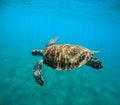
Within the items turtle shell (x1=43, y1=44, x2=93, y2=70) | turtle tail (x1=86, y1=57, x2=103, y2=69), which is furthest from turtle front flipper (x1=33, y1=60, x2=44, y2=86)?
turtle tail (x1=86, y1=57, x2=103, y2=69)

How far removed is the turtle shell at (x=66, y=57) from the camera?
18.5 ft

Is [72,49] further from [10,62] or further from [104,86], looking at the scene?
[10,62]

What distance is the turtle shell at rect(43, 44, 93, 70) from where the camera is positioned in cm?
564

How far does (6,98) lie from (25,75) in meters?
3.15

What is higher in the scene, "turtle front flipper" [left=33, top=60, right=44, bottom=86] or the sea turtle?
the sea turtle

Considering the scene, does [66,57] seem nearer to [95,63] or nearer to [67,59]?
[67,59]

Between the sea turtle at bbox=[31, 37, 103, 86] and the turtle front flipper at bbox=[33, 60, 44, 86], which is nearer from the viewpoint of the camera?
the turtle front flipper at bbox=[33, 60, 44, 86]

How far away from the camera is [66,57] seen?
5.68m

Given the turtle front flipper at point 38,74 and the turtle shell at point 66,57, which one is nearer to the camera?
the turtle front flipper at point 38,74

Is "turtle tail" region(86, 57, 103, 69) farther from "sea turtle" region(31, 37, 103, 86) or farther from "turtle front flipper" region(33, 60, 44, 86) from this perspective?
"turtle front flipper" region(33, 60, 44, 86)

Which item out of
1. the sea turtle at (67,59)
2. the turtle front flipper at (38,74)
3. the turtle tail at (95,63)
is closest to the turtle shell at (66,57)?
the sea turtle at (67,59)

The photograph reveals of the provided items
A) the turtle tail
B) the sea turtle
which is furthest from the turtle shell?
the turtle tail

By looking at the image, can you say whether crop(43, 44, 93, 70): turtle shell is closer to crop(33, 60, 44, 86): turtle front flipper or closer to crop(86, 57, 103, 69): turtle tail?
crop(86, 57, 103, 69): turtle tail

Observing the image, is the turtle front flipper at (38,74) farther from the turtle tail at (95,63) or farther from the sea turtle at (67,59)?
the turtle tail at (95,63)
